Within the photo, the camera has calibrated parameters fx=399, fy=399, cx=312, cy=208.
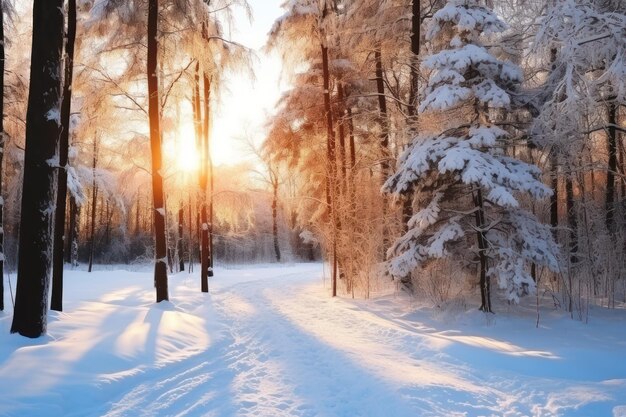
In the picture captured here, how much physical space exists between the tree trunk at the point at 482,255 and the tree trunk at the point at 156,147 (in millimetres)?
7307

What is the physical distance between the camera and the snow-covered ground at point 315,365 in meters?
3.83

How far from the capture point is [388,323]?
7.98m

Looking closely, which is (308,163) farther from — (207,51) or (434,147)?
(434,147)

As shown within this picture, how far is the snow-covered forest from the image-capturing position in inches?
171

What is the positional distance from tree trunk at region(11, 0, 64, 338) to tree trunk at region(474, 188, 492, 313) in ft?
24.5

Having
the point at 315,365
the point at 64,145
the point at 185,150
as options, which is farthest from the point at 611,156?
the point at 185,150

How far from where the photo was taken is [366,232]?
12.5 meters

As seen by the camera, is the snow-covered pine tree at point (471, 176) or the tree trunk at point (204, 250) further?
the tree trunk at point (204, 250)

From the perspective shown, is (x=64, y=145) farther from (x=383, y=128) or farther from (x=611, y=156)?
(x=611, y=156)

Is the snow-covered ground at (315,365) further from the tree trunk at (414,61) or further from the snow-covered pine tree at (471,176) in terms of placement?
the tree trunk at (414,61)

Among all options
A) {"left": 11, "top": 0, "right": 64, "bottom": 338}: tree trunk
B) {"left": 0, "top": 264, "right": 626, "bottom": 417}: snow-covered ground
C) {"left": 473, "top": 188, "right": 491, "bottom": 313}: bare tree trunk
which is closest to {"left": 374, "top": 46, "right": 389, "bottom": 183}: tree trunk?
{"left": 473, "top": 188, "right": 491, "bottom": 313}: bare tree trunk

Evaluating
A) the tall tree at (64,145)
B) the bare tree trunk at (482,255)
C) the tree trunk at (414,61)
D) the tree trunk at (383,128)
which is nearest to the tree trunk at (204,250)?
the tall tree at (64,145)

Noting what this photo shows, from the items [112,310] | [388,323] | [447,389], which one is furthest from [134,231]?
[447,389]

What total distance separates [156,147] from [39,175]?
14.5 feet
